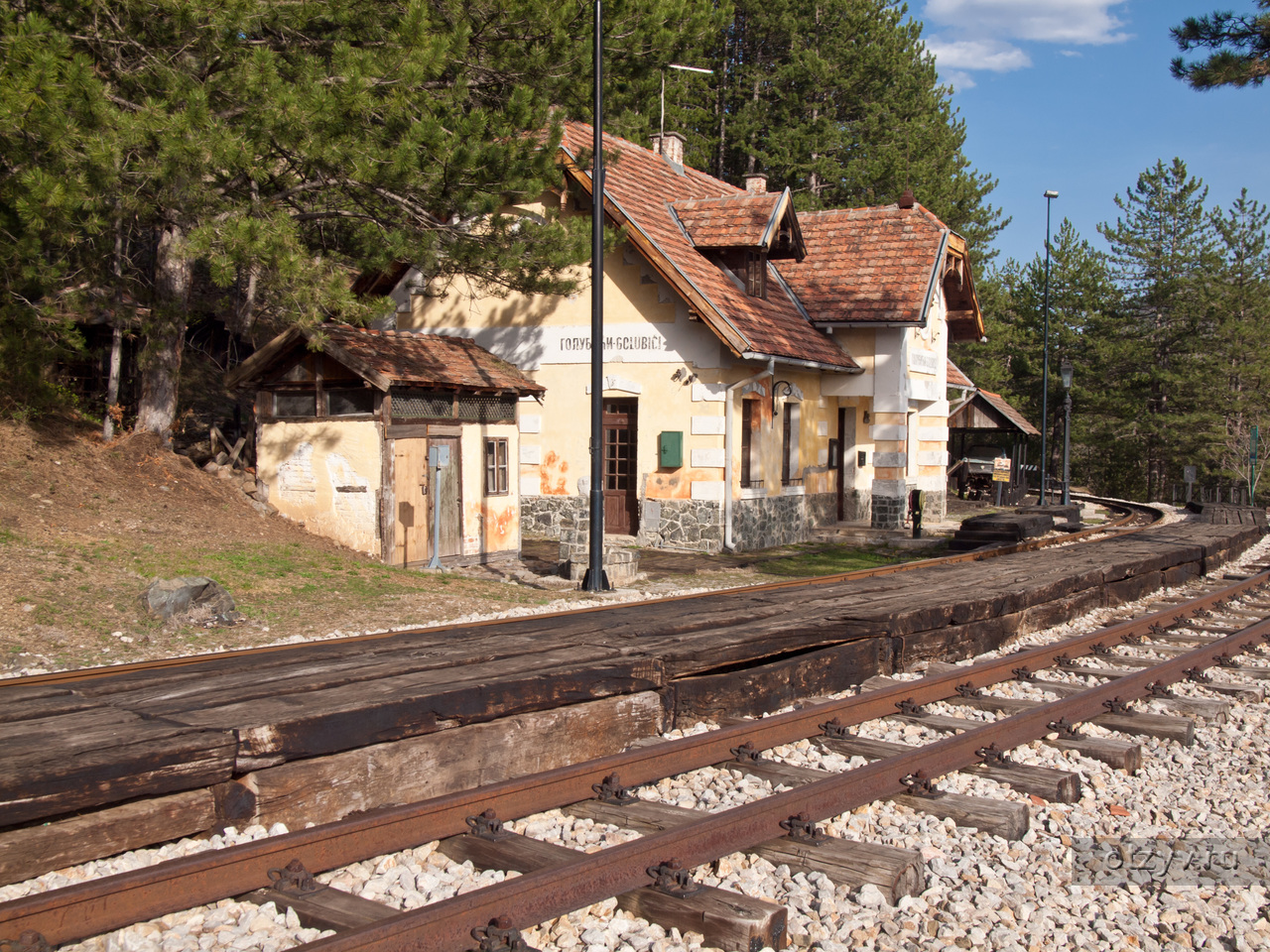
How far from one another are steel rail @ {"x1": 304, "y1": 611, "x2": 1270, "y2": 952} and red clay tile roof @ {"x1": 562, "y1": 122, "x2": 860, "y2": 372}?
40.5 feet

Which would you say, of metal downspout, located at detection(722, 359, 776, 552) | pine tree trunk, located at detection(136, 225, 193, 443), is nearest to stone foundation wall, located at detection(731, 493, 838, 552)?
metal downspout, located at detection(722, 359, 776, 552)

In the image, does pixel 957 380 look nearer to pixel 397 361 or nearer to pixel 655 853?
pixel 397 361

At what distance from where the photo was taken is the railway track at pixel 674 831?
3.61 meters

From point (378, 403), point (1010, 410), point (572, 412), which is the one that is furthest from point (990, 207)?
point (378, 403)

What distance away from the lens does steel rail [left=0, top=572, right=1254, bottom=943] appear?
139 inches

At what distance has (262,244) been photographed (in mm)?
11859

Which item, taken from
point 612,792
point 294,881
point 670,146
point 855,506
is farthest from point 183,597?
point 670,146

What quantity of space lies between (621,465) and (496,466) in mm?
4050

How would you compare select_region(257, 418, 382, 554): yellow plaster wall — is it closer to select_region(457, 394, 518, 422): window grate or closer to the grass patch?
select_region(457, 394, 518, 422): window grate

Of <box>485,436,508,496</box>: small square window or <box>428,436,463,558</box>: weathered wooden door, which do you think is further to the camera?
<box>485,436,508,496</box>: small square window

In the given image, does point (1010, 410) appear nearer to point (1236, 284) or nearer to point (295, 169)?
point (1236, 284)

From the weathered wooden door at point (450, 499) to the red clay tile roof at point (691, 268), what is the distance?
4.98 metres

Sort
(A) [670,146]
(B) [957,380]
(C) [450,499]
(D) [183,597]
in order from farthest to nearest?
1. (B) [957,380]
2. (A) [670,146]
3. (C) [450,499]
4. (D) [183,597]

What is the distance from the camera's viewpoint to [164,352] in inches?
611
